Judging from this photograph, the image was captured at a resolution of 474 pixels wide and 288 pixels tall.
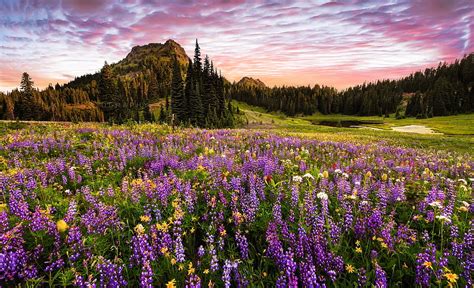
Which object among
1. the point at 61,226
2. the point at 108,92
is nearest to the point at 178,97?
the point at 108,92

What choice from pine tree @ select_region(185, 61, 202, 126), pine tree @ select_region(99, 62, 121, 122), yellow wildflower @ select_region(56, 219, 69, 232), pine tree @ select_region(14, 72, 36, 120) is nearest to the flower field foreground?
yellow wildflower @ select_region(56, 219, 69, 232)

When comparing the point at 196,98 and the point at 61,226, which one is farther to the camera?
the point at 196,98

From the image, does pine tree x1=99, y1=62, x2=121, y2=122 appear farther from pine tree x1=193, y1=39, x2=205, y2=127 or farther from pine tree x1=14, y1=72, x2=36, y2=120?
pine tree x1=14, y1=72, x2=36, y2=120

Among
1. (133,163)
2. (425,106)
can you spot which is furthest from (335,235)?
(425,106)

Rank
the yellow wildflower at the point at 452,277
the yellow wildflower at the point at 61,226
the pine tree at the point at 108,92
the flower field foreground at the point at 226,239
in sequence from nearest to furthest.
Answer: the yellow wildflower at the point at 452,277, the flower field foreground at the point at 226,239, the yellow wildflower at the point at 61,226, the pine tree at the point at 108,92

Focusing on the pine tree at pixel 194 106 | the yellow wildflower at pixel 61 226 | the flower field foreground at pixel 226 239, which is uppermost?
the pine tree at pixel 194 106

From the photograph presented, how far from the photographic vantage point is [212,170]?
19.2 ft

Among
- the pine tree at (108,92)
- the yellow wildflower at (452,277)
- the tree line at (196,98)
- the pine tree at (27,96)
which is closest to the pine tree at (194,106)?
the tree line at (196,98)

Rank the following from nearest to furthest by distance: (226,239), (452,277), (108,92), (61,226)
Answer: (452,277), (61,226), (226,239), (108,92)

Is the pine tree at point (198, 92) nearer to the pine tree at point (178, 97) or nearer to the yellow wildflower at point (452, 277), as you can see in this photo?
the pine tree at point (178, 97)

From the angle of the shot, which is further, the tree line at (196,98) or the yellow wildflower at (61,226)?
the tree line at (196,98)

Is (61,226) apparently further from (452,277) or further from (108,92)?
(108,92)

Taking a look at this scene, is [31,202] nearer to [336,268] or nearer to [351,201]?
[336,268]

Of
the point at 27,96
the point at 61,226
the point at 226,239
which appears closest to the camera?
the point at 61,226
